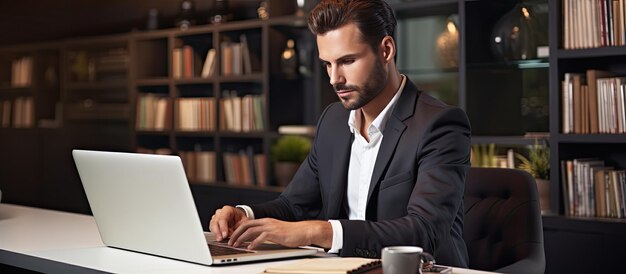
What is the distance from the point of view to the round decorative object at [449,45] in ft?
14.3

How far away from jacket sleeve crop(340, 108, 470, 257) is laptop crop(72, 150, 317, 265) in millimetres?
137

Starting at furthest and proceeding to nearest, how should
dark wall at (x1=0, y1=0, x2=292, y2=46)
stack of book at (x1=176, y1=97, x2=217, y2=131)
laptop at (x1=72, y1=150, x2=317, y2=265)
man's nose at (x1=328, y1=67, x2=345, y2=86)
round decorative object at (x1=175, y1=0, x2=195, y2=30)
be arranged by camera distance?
dark wall at (x1=0, y1=0, x2=292, y2=46) < round decorative object at (x1=175, y1=0, x2=195, y2=30) < stack of book at (x1=176, y1=97, x2=217, y2=131) < man's nose at (x1=328, y1=67, x2=345, y2=86) < laptop at (x1=72, y1=150, x2=317, y2=265)

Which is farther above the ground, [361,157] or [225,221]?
[361,157]

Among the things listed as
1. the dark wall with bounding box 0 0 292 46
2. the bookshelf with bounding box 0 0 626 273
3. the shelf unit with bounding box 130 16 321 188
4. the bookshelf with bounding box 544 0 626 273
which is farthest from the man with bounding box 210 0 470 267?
the dark wall with bounding box 0 0 292 46

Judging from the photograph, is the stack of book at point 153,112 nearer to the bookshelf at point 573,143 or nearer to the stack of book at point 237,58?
the stack of book at point 237,58

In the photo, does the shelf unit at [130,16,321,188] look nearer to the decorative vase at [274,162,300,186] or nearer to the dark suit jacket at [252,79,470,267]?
the decorative vase at [274,162,300,186]

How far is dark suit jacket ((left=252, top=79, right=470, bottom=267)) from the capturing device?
2021mm

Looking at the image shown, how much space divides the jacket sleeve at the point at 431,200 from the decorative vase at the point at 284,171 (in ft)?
9.14

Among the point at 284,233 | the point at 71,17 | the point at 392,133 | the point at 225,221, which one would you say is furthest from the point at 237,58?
the point at 284,233

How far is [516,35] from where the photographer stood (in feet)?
13.4

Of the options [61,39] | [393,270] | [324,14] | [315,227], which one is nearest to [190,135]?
[61,39]

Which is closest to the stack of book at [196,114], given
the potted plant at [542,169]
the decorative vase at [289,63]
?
the decorative vase at [289,63]

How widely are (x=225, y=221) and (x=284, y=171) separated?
296 centimetres

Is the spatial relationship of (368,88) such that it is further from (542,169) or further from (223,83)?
(223,83)
